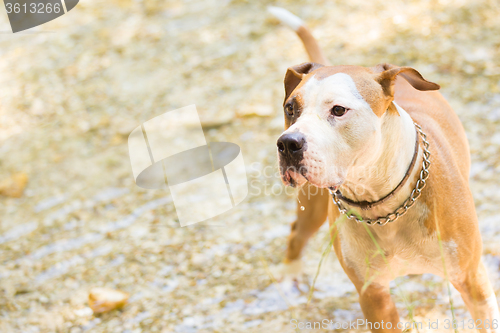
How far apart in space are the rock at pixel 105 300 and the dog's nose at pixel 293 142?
215cm

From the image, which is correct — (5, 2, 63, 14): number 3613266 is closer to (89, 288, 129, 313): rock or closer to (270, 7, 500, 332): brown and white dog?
(89, 288, 129, 313): rock

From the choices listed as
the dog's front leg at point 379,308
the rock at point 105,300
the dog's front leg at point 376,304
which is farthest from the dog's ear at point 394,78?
the rock at point 105,300

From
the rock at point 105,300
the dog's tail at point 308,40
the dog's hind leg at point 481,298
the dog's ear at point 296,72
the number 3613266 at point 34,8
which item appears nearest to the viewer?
the dog's hind leg at point 481,298

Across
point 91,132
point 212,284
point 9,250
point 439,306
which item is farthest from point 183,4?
point 439,306

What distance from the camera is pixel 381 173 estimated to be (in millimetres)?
2064

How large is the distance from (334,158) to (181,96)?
4.27 m

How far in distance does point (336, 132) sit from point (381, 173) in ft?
1.02

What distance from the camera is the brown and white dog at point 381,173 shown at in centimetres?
192

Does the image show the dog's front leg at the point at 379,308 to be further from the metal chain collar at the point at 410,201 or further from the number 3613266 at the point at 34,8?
the number 3613266 at the point at 34,8

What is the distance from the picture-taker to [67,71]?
21.5 feet

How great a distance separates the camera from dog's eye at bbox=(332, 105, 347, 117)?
1.93 m

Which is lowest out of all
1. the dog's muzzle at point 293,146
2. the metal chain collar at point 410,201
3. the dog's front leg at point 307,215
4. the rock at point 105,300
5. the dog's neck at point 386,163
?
the rock at point 105,300

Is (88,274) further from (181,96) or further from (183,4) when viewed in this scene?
(183,4)

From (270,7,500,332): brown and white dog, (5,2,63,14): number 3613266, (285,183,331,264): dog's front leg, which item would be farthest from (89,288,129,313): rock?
(5,2,63,14): number 3613266
